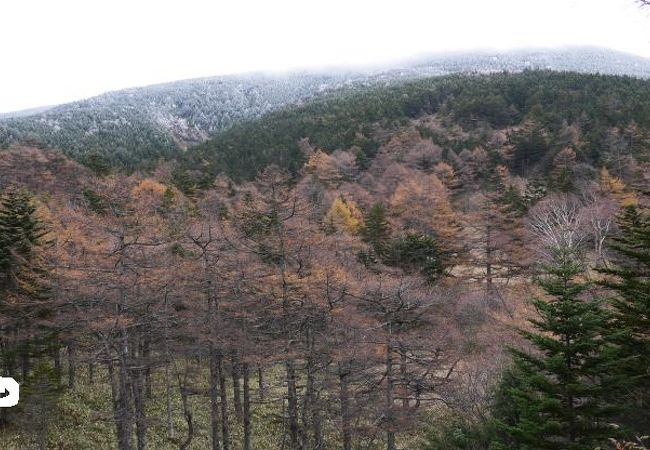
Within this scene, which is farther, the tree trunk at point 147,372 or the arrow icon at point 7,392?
the tree trunk at point 147,372

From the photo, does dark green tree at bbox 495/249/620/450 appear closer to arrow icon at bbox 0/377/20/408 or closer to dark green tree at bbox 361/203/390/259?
arrow icon at bbox 0/377/20/408

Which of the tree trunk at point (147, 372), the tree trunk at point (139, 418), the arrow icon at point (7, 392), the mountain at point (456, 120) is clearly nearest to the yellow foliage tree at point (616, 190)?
the mountain at point (456, 120)

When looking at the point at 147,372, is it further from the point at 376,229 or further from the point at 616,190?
the point at 616,190

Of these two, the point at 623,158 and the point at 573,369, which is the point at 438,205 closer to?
the point at 623,158

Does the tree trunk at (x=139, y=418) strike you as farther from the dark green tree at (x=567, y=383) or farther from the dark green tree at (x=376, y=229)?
the dark green tree at (x=376, y=229)

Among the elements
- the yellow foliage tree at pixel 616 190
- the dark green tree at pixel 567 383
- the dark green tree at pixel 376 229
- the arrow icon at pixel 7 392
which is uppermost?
the arrow icon at pixel 7 392

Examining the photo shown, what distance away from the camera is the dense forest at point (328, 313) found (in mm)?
10219

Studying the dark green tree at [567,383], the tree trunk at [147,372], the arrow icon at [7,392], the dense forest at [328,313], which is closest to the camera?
the arrow icon at [7,392]

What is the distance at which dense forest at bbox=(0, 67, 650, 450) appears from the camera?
10219mm

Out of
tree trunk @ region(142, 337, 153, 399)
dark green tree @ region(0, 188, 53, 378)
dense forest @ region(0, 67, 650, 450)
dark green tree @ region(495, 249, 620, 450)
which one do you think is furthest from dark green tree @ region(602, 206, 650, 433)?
tree trunk @ region(142, 337, 153, 399)

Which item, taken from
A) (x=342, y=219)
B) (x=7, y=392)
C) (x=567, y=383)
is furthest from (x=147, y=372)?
(x=7, y=392)

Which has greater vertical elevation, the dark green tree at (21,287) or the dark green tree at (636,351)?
the dark green tree at (636,351)

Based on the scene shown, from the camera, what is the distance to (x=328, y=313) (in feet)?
67.9

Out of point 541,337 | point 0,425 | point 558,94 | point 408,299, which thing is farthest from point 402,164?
point 541,337
